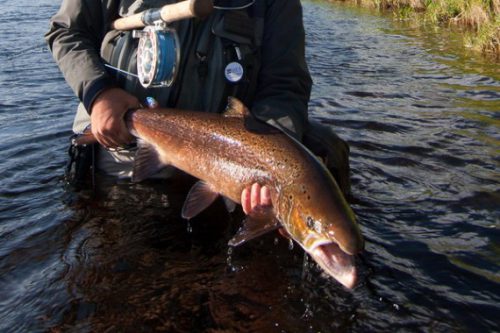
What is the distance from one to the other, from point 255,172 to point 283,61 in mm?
1072

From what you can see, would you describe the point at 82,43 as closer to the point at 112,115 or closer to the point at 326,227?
the point at 112,115

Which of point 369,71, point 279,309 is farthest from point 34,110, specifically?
point 369,71

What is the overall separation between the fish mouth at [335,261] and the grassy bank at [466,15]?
9737 mm

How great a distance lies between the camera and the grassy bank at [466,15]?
1084 centimetres

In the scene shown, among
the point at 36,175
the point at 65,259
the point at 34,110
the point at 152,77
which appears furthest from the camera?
the point at 34,110

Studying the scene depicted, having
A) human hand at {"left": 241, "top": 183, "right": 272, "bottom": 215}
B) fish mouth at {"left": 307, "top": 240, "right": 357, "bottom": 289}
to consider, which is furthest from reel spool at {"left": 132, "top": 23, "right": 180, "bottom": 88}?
fish mouth at {"left": 307, "top": 240, "right": 357, "bottom": 289}

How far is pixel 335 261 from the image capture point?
2389 millimetres

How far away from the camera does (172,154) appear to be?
3199 mm

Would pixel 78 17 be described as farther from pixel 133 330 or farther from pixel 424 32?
pixel 424 32

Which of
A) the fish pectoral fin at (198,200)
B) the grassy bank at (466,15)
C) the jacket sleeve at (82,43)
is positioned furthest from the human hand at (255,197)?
the grassy bank at (466,15)

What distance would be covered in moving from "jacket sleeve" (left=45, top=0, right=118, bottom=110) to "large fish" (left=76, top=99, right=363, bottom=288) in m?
0.31

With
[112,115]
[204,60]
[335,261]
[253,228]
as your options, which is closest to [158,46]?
[204,60]

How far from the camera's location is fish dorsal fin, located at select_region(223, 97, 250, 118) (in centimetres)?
296

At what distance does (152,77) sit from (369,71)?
6899 millimetres
